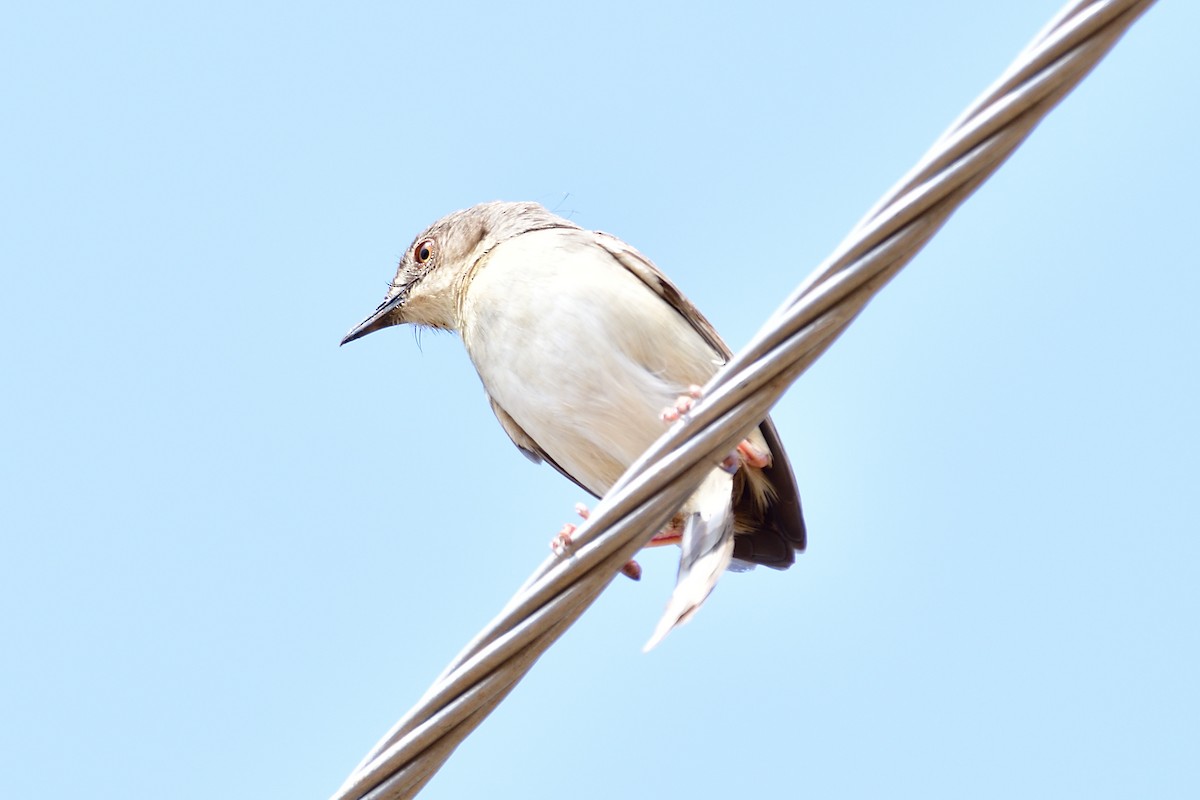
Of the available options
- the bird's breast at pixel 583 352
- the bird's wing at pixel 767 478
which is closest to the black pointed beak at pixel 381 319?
the bird's breast at pixel 583 352

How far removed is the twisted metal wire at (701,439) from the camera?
104 inches

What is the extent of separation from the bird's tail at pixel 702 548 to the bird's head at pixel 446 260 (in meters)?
1.61

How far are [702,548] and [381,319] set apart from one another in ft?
10.2

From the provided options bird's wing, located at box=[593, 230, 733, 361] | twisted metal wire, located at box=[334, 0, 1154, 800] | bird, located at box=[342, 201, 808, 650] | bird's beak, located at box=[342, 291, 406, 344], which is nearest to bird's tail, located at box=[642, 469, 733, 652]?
bird, located at box=[342, 201, 808, 650]

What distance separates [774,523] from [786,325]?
3439 millimetres

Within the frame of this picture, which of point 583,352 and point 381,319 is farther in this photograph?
point 381,319

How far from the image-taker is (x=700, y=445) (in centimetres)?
284

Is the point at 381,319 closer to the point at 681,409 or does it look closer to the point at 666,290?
the point at 666,290

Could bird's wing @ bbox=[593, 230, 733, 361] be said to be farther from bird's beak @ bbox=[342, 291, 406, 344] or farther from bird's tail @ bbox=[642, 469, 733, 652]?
bird's beak @ bbox=[342, 291, 406, 344]

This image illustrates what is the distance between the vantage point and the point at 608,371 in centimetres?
572

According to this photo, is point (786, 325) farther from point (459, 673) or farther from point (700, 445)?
point (459, 673)

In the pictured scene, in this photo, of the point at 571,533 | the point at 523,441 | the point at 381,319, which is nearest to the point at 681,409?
the point at 571,533

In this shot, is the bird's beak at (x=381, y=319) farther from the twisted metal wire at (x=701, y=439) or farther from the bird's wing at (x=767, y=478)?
the twisted metal wire at (x=701, y=439)

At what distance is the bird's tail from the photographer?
4685mm
